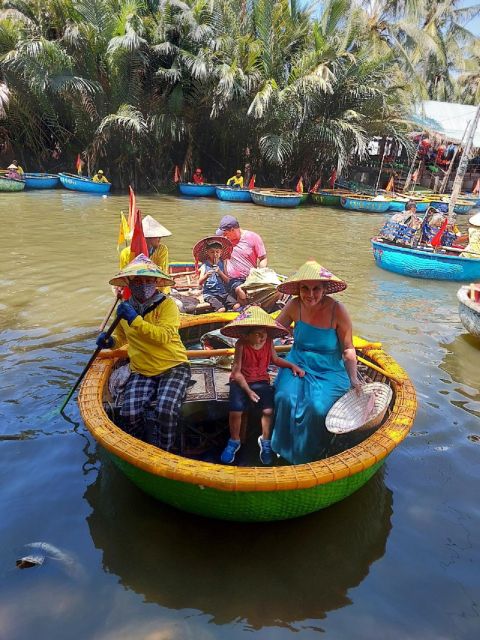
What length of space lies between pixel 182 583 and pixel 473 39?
124 ft

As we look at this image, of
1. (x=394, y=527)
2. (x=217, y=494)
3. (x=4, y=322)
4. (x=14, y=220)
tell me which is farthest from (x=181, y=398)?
(x=14, y=220)

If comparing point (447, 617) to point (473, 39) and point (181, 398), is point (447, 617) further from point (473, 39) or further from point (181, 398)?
point (473, 39)

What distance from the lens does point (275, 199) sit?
19391 mm

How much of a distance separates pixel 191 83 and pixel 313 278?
19813mm

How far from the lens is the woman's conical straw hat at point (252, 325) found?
3.45 metres

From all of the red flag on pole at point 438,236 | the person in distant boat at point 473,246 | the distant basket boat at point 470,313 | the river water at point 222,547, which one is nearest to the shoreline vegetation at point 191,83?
the red flag on pole at point 438,236

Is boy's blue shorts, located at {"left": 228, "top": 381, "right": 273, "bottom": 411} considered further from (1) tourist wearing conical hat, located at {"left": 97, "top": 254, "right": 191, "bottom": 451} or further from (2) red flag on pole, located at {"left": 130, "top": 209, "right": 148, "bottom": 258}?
(2) red flag on pole, located at {"left": 130, "top": 209, "right": 148, "bottom": 258}

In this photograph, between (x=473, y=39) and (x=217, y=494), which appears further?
(x=473, y=39)

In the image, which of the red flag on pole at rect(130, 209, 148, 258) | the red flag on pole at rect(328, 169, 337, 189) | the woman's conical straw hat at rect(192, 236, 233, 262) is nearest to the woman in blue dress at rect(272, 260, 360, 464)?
the red flag on pole at rect(130, 209, 148, 258)

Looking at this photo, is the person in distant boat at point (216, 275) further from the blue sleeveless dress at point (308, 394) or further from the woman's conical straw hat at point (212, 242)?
the blue sleeveless dress at point (308, 394)

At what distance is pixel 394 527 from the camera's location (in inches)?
129

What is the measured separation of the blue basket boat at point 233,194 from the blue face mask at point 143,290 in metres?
17.4

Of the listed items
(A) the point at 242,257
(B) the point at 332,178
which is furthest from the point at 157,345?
(B) the point at 332,178

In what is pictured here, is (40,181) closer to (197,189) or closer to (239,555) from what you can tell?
(197,189)
